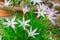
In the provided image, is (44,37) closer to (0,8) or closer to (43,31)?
(43,31)

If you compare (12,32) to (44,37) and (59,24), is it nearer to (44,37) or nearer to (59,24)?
(44,37)

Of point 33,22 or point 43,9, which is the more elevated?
point 43,9

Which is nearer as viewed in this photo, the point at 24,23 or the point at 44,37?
the point at 24,23

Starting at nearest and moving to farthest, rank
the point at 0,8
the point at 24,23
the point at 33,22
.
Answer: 1. the point at 24,23
2. the point at 33,22
3. the point at 0,8

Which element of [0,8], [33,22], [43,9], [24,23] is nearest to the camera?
[24,23]

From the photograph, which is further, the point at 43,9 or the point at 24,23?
the point at 43,9

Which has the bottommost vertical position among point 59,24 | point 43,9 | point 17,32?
point 59,24

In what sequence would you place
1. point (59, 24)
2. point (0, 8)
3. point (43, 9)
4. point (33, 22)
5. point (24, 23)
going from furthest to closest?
point (0, 8) < point (59, 24) < point (33, 22) < point (43, 9) < point (24, 23)

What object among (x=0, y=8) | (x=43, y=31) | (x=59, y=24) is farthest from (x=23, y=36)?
(x=0, y=8)

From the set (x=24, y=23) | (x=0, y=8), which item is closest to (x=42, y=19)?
(x=24, y=23)
